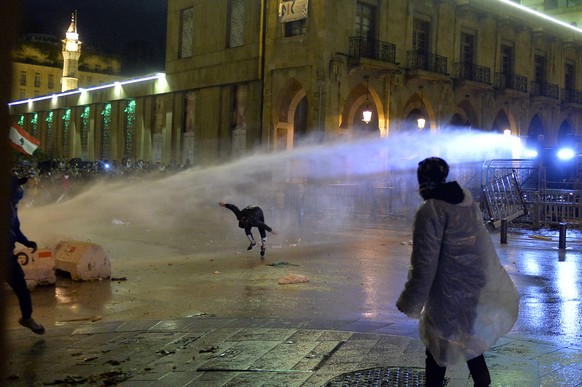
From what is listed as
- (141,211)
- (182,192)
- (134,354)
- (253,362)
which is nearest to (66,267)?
(134,354)

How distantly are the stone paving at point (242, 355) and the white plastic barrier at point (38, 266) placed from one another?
7.84 feet

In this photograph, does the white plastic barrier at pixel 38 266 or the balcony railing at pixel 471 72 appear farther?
the balcony railing at pixel 471 72

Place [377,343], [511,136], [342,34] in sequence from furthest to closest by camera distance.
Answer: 1. [511,136]
2. [342,34]
3. [377,343]

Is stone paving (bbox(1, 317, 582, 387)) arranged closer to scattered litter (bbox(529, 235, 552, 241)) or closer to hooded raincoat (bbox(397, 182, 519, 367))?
hooded raincoat (bbox(397, 182, 519, 367))

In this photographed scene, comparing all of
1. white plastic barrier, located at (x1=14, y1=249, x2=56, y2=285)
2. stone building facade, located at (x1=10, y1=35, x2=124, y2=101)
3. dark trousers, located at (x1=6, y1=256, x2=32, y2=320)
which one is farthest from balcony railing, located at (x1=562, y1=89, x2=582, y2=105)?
stone building facade, located at (x1=10, y1=35, x2=124, y2=101)

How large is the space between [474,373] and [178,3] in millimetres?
39090

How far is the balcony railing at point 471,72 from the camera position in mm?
35375

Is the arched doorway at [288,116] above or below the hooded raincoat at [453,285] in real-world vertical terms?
above

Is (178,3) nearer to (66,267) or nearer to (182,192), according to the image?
(182,192)

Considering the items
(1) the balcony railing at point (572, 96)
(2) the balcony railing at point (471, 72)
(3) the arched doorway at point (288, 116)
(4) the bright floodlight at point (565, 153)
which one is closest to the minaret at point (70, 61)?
(3) the arched doorway at point (288, 116)

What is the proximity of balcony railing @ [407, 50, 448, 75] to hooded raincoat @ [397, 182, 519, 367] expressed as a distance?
95.5 ft

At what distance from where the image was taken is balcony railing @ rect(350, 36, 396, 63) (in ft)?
98.7

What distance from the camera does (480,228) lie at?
4.31m

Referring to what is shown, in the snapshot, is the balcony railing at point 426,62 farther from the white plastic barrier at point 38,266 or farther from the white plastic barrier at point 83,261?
the white plastic barrier at point 38,266
